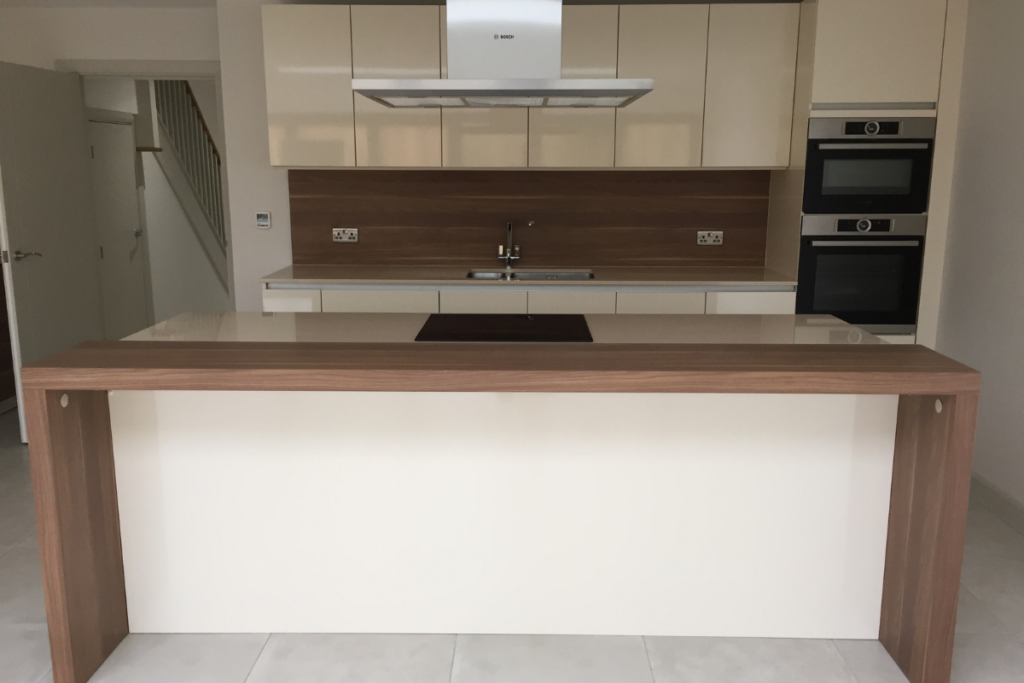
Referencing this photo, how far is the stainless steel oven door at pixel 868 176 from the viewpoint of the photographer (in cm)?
367

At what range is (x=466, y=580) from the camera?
2.38 m

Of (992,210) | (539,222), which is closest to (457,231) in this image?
(539,222)

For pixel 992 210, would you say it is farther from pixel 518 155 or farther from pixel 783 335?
pixel 518 155

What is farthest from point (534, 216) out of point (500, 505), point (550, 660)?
point (550, 660)

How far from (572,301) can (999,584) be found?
81.8 inches

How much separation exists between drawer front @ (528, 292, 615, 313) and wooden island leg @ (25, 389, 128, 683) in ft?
6.89

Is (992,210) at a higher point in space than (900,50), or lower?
lower

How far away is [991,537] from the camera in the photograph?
308cm

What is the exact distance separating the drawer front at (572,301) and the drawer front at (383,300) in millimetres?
502

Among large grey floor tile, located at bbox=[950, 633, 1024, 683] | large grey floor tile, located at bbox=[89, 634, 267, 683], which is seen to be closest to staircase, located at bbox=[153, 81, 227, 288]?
large grey floor tile, located at bbox=[89, 634, 267, 683]

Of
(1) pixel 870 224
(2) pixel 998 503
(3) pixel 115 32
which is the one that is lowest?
(2) pixel 998 503

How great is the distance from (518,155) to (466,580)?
2315 millimetres

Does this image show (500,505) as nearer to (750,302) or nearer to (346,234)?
(750,302)

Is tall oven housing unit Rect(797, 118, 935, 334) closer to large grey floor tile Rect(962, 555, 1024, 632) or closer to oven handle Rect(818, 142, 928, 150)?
oven handle Rect(818, 142, 928, 150)
